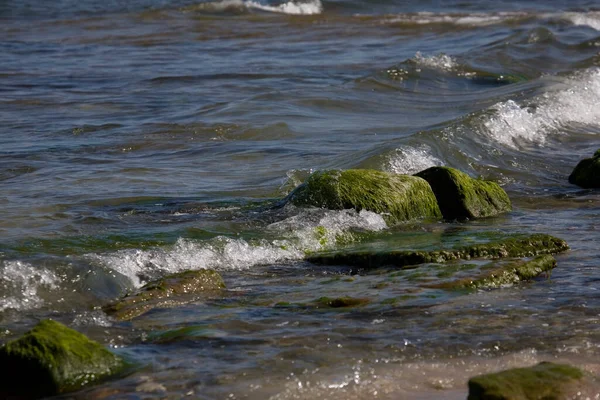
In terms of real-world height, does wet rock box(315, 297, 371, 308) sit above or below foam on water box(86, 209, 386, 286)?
above

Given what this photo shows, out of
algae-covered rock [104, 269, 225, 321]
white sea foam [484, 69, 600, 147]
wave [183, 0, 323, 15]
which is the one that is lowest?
white sea foam [484, 69, 600, 147]

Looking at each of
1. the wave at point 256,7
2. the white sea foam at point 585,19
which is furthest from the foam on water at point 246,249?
the wave at point 256,7

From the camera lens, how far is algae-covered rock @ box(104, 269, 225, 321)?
548 cm

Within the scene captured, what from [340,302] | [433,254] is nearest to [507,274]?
[433,254]

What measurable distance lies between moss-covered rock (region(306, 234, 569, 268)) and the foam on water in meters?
0.36

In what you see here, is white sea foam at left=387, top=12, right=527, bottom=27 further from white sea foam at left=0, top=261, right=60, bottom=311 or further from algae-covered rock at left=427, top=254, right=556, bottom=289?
white sea foam at left=0, top=261, right=60, bottom=311

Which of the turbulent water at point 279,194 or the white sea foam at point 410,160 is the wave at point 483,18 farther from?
the white sea foam at point 410,160

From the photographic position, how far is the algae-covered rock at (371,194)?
26.0 ft

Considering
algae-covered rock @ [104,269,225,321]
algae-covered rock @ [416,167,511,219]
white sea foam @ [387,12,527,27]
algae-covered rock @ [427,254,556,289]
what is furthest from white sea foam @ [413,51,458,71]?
algae-covered rock @ [104,269,225,321]

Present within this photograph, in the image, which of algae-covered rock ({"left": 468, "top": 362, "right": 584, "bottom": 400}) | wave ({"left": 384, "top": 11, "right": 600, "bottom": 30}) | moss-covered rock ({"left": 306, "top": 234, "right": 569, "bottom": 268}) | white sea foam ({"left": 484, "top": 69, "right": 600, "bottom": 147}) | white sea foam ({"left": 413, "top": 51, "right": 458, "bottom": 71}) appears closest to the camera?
algae-covered rock ({"left": 468, "top": 362, "right": 584, "bottom": 400})

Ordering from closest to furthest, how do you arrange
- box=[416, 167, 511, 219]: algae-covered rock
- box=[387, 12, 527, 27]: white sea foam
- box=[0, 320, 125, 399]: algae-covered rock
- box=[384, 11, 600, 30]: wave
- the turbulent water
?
box=[0, 320, 125, 399]: algae-covered rock, the turbulent water, box=[416, 167, 511, 219]: algae-covered rock, box=[384, 11, 600, 30]: wave, box=[387, 12, 527, 27]: white sea foam

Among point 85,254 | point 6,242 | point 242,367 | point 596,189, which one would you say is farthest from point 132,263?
point 596,189

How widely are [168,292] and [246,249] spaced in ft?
4.25

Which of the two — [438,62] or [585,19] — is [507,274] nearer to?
[438,62]
